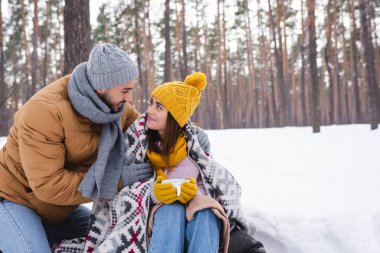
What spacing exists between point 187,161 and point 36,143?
38.5 inches

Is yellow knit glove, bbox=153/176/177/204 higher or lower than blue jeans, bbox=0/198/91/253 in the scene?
higher

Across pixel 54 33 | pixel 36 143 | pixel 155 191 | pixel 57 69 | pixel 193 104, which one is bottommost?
pixel 155 191

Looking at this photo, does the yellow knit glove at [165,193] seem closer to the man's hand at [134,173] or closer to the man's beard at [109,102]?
the man's hand at [134,173]

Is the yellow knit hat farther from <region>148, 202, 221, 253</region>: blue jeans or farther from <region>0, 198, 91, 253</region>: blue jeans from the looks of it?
<region>0, 198, 91, 253</region>: blue jeans

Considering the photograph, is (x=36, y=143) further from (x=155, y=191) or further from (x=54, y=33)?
(x=54, y=33)

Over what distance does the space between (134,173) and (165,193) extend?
1.00 ft

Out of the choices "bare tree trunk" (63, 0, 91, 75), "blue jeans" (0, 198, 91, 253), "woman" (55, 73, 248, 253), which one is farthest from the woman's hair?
"bare tree trunk" (63, 0, 91, 75)

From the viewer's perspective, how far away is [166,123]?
92.7 inches

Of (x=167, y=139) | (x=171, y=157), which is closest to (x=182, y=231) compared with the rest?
(x=171, y=157)

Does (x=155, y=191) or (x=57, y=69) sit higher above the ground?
(x=57, y=69)

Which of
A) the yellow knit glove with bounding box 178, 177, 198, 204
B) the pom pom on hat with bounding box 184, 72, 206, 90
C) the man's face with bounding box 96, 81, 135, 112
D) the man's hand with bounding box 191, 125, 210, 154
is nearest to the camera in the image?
the yellow knit glove with bounding box 178, 177, 198, 204

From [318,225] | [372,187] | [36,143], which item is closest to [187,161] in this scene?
[36,143]

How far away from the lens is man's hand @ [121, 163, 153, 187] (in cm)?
218

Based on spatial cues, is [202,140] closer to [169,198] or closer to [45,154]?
[169,198]
